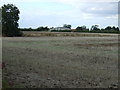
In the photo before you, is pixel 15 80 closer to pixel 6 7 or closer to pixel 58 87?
pixel 58 87

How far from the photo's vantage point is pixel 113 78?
39.3 ft

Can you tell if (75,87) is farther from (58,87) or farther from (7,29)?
(7,29)

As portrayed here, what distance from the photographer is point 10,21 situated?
81.9 meters

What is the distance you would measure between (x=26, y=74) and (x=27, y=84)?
2.49 meters

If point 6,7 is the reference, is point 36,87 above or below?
below

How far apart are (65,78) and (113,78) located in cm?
198

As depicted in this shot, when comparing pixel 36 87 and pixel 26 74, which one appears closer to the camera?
pixel 36 87

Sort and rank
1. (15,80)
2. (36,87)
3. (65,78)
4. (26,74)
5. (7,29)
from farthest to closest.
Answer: (7,29) < (26,74) < (65,78) < (15,80) < (36,87)

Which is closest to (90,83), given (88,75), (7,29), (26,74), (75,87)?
(75,87)

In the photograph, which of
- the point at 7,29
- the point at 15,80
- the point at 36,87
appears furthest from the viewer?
the point at 7,29

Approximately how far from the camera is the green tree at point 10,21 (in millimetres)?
81000

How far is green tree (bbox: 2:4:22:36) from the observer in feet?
266

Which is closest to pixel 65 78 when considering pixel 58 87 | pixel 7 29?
pixel 58 87

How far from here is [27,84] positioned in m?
9.98
